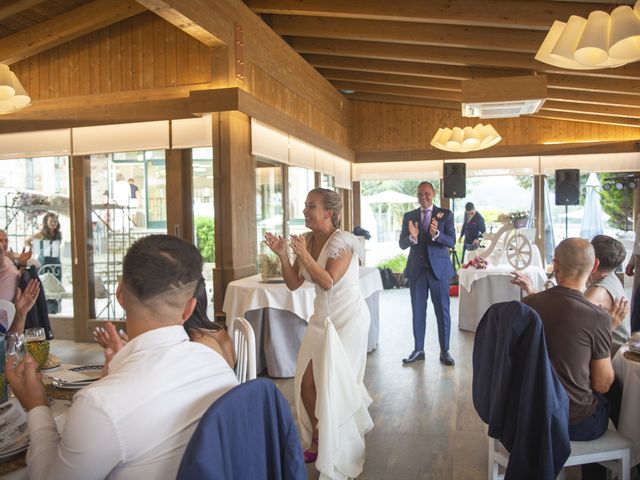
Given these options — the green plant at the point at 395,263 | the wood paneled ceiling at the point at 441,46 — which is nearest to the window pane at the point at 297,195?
the wood paneled ceiling at the point at 441,46

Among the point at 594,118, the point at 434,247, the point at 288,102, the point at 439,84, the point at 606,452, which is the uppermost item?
the point at 439,84

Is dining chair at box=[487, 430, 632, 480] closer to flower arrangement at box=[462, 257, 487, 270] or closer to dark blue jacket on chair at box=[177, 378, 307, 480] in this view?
dark blue jacket on chair at box=[177, 378, 307, 480]

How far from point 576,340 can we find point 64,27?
18.7 ft

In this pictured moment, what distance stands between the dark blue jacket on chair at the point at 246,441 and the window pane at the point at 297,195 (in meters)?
6.17

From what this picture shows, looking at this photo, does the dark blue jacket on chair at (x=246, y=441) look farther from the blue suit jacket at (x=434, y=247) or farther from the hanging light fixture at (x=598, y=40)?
the blue suit jacket at (x=434, y=247)

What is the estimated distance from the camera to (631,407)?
7.60ft

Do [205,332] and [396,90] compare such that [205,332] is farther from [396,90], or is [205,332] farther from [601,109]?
[601,109]

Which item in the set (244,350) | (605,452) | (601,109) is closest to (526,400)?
(605,452)

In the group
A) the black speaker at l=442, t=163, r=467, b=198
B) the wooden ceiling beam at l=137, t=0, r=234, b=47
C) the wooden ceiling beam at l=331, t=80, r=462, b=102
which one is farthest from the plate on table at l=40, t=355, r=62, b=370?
the black speaker at l=442, t=163, r=467, b=198

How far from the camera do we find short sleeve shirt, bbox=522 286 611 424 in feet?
7.21

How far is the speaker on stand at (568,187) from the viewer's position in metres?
9.78

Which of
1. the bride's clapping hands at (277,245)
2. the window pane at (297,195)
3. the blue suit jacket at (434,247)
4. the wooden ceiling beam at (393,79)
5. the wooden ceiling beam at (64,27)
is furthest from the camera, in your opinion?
the wooden ceiling beam at (393,79)

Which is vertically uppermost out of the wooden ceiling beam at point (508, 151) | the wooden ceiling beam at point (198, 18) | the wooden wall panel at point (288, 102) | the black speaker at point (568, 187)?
the wooden ceiling beam at point (198, 18)

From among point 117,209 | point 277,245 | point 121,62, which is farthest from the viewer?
point 117,209
